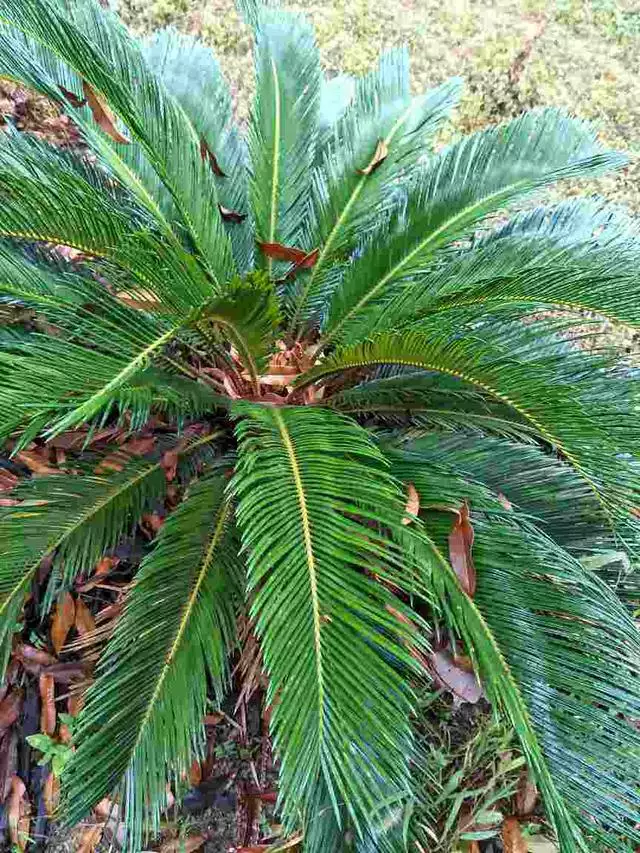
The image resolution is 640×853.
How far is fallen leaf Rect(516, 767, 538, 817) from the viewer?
143cm

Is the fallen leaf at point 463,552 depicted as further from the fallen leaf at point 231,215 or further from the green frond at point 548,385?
the fallen leaf at point 231,215

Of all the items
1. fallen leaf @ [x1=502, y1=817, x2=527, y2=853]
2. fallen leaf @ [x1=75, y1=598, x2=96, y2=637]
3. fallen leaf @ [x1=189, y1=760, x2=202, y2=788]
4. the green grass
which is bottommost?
fallen leaf @ [x1=502, y1=817, x2=527, y2=853]

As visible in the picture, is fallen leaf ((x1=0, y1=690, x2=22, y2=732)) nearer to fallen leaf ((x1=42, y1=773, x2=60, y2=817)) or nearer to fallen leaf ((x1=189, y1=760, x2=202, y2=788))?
fallen leaf ((x1=42, y1=773, x2=60, y2=817))

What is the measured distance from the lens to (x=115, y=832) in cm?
137

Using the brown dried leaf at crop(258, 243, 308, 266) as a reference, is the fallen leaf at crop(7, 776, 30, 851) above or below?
below

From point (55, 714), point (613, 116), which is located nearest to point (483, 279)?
point (55, 714)

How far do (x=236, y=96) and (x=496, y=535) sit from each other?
2368 mm

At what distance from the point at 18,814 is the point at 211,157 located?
1.74 meters

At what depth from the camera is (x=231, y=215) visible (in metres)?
1.82

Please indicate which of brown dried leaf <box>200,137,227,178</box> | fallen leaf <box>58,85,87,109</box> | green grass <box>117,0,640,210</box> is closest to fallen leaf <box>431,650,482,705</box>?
brown dried leaf <box>200,137,227,178</box>

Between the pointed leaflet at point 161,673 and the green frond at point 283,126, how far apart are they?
2.70ft

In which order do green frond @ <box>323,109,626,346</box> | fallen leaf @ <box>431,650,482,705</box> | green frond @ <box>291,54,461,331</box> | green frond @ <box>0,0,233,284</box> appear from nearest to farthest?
1. green frond @ <box>0,0,233,284</box>
2. fallen leaf @ <box>431,650,482,705</box>
3. green frond @ <box>323,109,626,346</box>
4. green frond @ <box>291,54,461,331</box>

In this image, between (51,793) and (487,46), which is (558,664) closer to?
(51,793)

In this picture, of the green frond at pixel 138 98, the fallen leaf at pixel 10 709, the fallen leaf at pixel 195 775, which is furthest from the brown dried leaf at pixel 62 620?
the green frond at pixel 138 98
